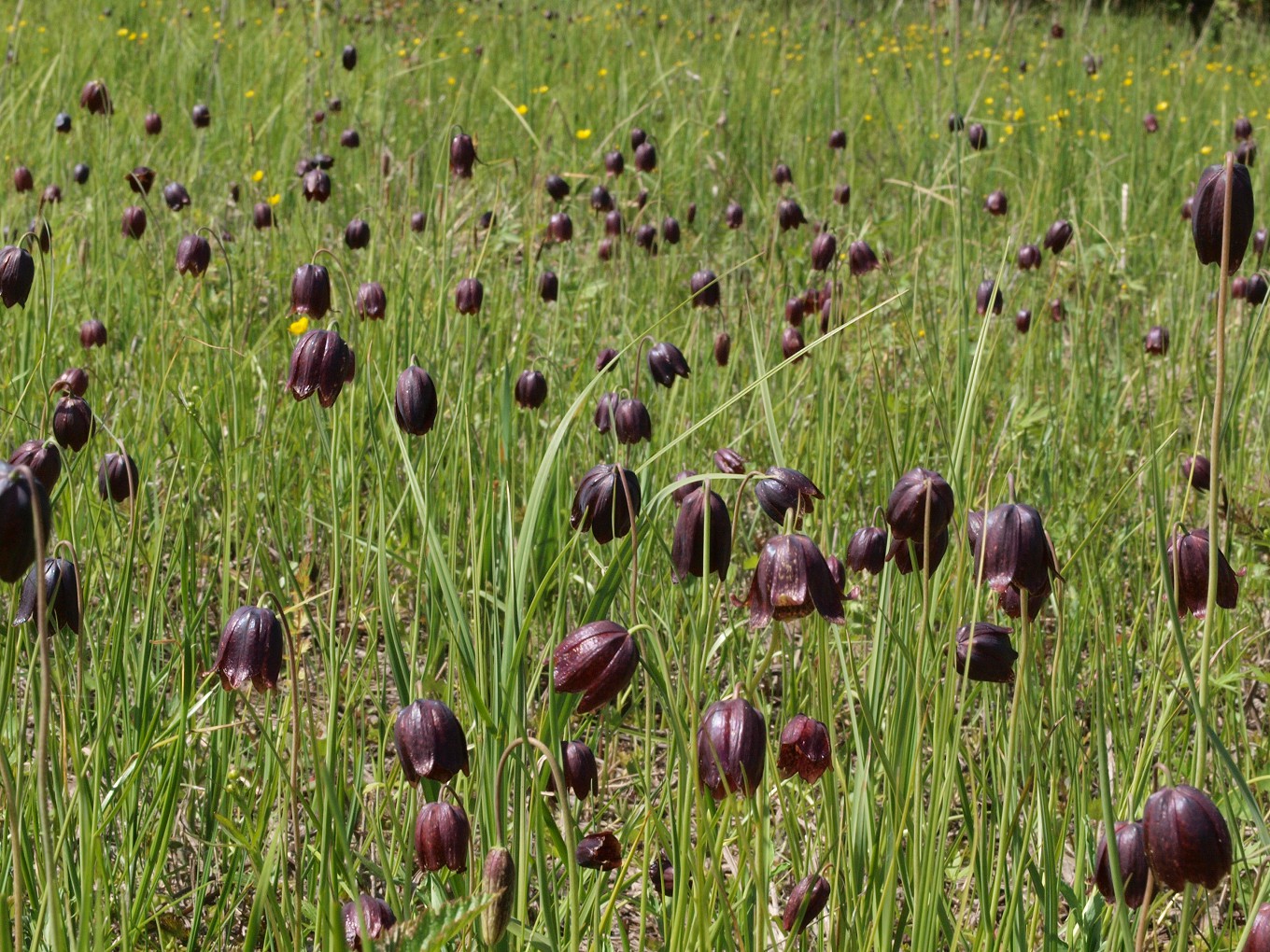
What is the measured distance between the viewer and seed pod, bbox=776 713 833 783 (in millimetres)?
1348

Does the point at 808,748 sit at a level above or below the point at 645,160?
below

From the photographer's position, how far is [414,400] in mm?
1632

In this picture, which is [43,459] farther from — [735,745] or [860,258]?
[860,258]

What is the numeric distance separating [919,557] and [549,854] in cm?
61

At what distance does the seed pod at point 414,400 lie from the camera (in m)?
1.62

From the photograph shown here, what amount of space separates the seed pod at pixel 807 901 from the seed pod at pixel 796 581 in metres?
0.36

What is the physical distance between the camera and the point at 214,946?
1.59 meters

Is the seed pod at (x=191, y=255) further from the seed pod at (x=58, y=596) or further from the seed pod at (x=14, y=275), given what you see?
the seed pod at (x=58, y=596)

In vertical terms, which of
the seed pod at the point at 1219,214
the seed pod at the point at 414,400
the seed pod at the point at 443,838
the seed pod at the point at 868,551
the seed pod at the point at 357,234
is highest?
the seed pod at the point at 1219,214

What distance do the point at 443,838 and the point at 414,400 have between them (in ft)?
2.00

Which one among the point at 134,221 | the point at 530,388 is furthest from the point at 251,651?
the point at 134,221

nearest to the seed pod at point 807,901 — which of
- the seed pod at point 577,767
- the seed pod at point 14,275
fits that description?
the seed pod at point 577,767

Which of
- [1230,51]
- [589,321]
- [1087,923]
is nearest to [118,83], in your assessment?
[589,321]

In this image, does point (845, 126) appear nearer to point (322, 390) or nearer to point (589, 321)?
point (589, 321)
